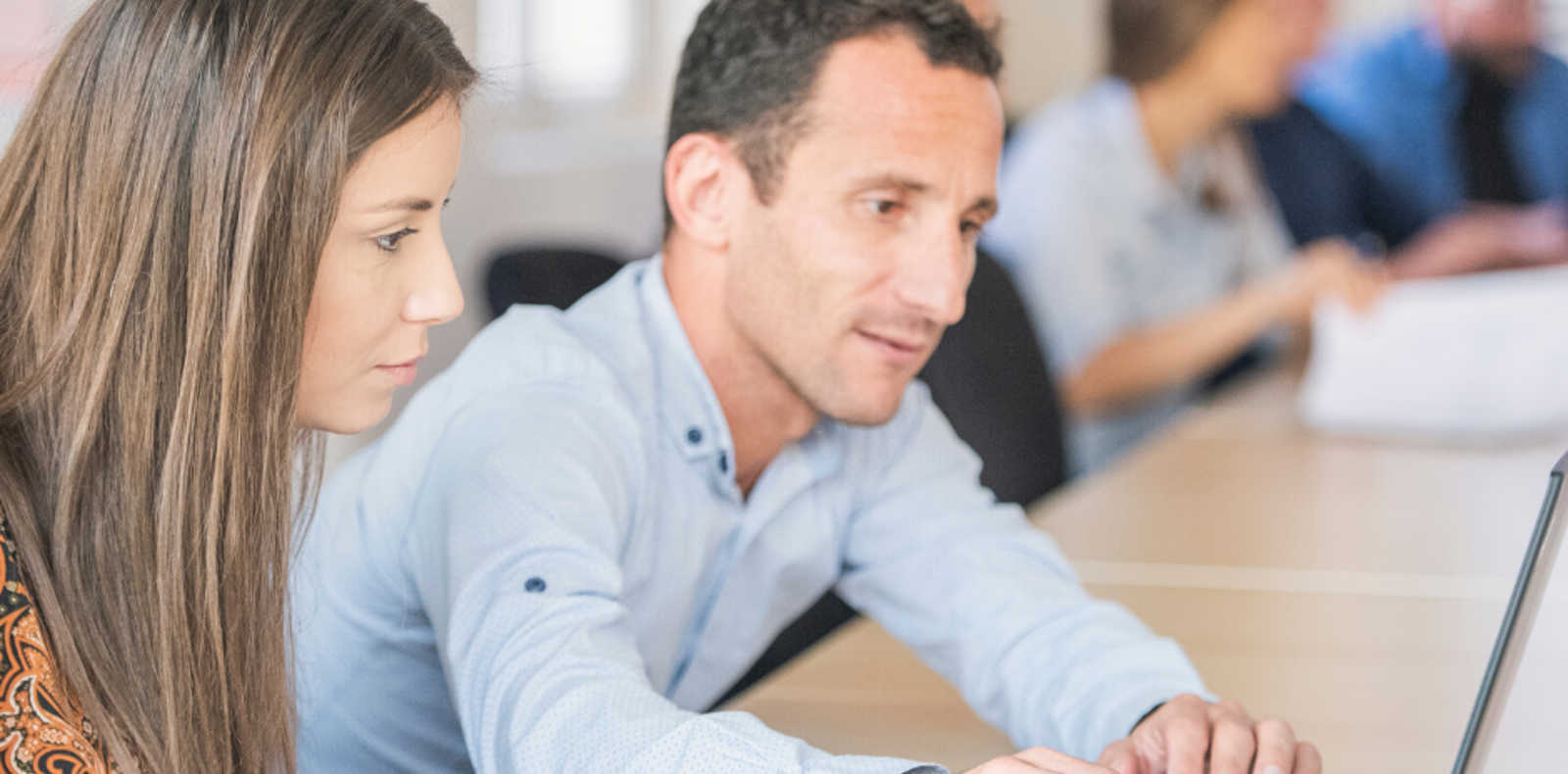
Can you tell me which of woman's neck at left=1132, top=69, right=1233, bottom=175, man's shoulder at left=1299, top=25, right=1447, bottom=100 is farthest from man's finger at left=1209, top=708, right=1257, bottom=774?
man's shoulder at left=1299, top=25, right=1447, bottom=100

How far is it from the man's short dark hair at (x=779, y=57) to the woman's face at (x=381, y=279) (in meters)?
0.18

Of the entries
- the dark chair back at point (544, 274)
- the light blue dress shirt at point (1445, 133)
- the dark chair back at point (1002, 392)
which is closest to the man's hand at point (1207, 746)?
the dark chair back at point (544, 274)

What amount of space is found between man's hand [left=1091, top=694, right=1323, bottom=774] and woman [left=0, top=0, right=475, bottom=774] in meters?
0.38

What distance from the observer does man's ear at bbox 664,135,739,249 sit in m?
0.74

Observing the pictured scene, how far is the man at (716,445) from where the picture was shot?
653 mm

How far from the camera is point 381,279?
0.56 metres

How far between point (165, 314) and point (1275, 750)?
48 cm

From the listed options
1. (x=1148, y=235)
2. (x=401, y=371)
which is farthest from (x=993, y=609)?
(x=1148, y=235)

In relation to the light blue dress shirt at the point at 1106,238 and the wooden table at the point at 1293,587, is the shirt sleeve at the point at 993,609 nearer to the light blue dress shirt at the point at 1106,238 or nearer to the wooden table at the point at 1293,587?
the wooden table at the point at 1293,587

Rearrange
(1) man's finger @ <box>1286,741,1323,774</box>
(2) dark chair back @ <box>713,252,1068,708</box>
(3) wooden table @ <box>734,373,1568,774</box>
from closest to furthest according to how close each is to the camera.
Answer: (1) man's finger @ <box>1286,741,1323,774</box> → (3) wooden table @ <box>734,373,1568,774</box> → (2) dark chair back @ <box>713,252,1068,708</box>

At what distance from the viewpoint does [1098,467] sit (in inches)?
80.1

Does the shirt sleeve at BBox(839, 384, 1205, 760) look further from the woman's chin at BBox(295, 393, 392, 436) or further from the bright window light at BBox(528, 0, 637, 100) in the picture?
the bright window light at BBox(528, 0, 637, 100)

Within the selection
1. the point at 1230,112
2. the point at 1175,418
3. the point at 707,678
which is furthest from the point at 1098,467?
the point at 707,678

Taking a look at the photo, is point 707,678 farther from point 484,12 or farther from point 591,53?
point 591,53
